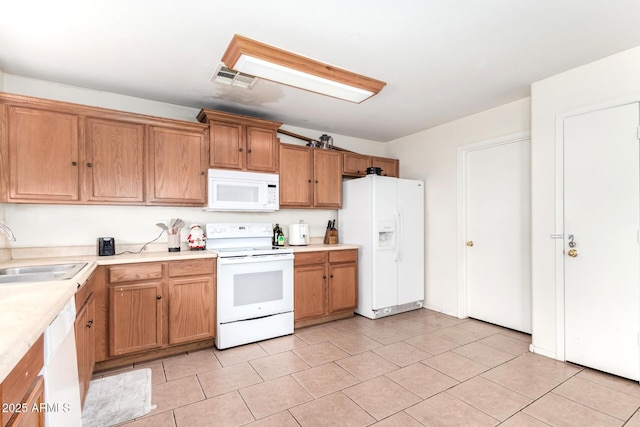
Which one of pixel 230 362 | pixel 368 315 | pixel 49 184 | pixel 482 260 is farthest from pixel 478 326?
pixel 49 184

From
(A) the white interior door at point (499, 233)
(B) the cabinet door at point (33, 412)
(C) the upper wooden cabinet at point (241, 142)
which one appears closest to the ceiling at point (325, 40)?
(C) the upper wooden cabinet at point (241, 142)

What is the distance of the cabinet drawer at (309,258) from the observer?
3518mm

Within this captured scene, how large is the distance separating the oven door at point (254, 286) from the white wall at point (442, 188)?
6.68 feet

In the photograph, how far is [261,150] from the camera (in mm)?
3525

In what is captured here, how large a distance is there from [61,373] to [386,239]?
3331 millimetres

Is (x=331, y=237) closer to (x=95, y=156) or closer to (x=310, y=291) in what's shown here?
(x=310, y=291)

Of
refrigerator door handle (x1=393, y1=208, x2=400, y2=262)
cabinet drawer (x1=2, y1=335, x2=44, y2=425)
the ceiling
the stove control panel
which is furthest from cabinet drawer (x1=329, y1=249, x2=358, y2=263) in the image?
cabinet drawer (x1=2, y1=335, x2=44, y2=425)

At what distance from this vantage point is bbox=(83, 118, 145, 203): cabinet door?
2.74 metres

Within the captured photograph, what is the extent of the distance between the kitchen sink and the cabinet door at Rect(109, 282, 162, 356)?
1.25 ft

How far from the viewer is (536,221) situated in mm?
2902

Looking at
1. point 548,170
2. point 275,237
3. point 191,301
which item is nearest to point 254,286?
point 191,301

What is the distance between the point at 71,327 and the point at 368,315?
3056mm

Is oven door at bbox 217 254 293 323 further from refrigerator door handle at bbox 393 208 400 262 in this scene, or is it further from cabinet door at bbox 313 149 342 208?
refrigerator door handle at bbox 393 208 400 262

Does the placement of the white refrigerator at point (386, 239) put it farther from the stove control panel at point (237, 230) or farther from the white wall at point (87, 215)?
the white wall at point (87, 215)
